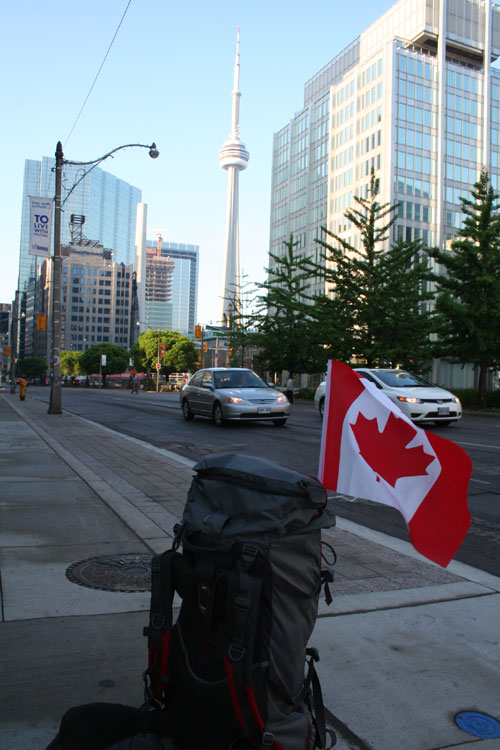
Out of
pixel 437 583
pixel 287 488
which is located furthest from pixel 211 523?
pixel 437 583

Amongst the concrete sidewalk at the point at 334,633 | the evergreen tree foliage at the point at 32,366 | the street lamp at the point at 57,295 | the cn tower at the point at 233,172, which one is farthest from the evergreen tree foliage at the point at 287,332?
the cn tower at the point at 233,172

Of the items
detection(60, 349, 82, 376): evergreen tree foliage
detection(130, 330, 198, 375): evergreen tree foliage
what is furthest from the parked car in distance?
detection(60, 349, 82, 376): evergreen tree foliage

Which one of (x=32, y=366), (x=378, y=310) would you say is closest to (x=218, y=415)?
(x=378, y=310)

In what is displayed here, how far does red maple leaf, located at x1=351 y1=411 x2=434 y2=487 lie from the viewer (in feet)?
7.67

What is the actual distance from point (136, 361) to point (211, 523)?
11307cm

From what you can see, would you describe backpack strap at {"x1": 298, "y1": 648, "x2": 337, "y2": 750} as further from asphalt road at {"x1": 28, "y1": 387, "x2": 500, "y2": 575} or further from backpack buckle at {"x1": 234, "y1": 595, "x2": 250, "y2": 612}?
asphalt road at {"x1": 28, "y1": 387, "x2": 500, "y2": 575}

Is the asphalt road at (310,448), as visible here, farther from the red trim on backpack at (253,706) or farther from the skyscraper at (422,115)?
the skyscraper at (422,115)

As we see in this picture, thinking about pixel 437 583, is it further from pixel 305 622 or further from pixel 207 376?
pixel 207 376

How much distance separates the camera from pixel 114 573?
4262mm

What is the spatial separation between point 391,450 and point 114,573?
8.37ft

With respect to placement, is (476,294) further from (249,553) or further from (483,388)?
(249,553)

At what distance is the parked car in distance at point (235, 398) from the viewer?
1590cm

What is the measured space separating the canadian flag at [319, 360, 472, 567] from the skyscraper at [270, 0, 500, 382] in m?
65.6

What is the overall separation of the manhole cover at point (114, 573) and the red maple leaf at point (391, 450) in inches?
83.6
